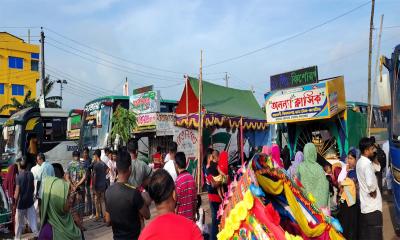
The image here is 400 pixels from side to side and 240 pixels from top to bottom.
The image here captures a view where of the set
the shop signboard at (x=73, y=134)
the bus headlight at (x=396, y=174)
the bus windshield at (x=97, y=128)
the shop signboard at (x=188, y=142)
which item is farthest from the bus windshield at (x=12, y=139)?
the bus headlight at (x=396, y=174)

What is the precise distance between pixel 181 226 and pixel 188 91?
1098 centimetres

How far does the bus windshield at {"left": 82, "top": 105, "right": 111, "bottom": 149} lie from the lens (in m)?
15.9

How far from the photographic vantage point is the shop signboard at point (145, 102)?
51.1ft

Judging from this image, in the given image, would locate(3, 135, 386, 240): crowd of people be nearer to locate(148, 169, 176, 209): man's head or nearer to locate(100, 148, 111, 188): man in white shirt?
locate(148, 169, 176, 209): man's head

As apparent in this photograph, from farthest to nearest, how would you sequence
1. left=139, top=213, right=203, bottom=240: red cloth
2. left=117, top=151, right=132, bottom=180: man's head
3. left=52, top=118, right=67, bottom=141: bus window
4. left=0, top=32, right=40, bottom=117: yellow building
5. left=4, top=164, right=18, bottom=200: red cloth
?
left=0, top=32, right=40, bottom=117: yellow building → left=52, top=118, right=67, bottom=141: bus window → left=4, top=164, right=18, bottom=200: red cloth → left=117, top=151, right=132, bottom=180: man's head → left=139, top=213, right=203, bottom=240: red cloth

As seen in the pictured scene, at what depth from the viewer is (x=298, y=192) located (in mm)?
4281

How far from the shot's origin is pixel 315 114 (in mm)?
11734

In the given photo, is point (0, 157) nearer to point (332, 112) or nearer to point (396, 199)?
point (332, 112)

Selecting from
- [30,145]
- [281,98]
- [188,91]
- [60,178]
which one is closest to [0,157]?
[30,145]

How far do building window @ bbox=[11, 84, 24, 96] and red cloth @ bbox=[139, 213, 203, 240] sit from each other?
44255mm

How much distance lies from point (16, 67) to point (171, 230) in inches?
1766

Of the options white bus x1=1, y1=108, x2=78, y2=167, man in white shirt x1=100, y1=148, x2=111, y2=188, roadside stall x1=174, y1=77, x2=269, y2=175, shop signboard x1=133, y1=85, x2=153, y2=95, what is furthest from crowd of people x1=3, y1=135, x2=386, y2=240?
white bus x1=1, y1=108, x2=78, y2=167

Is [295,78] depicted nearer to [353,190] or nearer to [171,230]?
[353,190]

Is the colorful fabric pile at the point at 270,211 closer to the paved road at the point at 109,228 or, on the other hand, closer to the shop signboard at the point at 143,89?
the paved road at the point at 109,228
